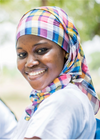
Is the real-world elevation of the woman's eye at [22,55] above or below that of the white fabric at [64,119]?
above

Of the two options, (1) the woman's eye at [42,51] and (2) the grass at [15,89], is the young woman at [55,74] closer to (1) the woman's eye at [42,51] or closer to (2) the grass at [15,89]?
(1) the woman's eye at [42,51]

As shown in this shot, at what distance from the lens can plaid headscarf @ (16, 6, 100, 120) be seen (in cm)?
82

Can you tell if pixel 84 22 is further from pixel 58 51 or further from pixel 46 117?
pixel 46 117

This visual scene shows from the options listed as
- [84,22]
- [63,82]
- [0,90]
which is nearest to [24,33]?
[63,82]

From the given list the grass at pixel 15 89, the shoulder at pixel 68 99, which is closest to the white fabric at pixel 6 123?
the shoulder at pixel 68 99

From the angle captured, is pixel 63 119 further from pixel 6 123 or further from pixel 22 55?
pixel 6 123

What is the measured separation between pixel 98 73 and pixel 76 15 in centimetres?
118

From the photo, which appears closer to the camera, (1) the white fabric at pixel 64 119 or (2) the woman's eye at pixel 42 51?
(1) the white fabric at pixel 64 119

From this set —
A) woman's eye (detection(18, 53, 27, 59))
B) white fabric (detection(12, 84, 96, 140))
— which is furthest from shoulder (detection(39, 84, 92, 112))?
woman's eye (detection(18, 53, 27, 59))

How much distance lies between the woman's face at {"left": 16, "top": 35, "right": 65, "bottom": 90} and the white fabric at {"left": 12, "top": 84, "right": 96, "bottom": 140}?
4.9 inches

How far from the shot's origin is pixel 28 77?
88cm

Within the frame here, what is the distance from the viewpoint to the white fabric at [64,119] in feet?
2.07

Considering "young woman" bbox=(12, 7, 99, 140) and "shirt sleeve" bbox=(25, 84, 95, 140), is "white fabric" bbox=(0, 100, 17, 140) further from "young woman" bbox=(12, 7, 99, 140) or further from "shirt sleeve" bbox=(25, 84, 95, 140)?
"shirt sleeve" bbox=(25, 84, 95, 140)

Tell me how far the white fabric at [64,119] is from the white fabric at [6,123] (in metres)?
0.60
